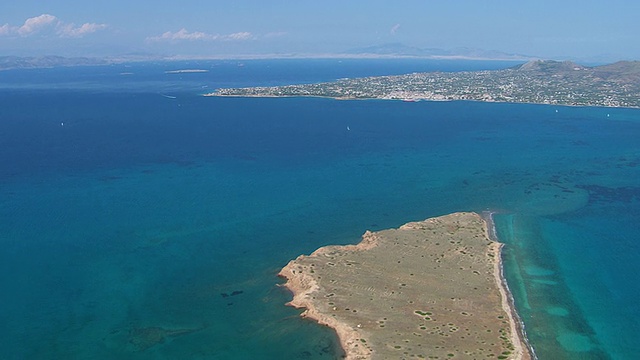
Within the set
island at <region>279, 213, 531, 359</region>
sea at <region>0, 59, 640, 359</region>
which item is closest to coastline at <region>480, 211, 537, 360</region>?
island at <region>279, 213, 531, 359</region>

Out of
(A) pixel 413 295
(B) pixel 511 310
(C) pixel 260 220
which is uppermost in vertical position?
(C) pixel 260 220

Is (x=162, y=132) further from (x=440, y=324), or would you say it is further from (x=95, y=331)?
(x=440, y=324)

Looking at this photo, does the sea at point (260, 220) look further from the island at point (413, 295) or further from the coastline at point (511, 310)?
the island at point (413, 295)

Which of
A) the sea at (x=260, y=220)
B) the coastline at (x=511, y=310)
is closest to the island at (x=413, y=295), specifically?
the coastline at (x=511, y=310)

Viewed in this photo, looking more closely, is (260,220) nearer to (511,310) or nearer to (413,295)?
(413,295)

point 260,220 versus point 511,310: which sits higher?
point 260,220

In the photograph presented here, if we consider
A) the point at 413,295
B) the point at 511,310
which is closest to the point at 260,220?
the point at 413,295
